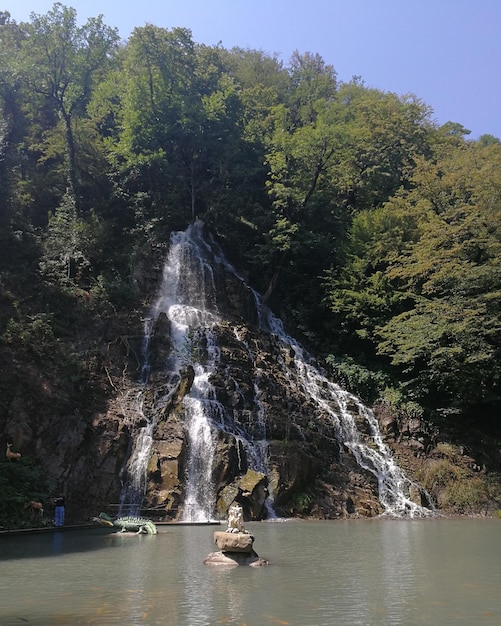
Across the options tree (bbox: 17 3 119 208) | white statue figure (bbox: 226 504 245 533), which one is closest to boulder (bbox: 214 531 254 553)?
white statue figure (bbox: 226 504 245 533)

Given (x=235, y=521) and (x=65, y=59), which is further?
(x=65, y=59)

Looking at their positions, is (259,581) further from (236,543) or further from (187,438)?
(187,438)

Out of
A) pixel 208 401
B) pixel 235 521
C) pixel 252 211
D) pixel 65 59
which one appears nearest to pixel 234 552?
pixel 235 521

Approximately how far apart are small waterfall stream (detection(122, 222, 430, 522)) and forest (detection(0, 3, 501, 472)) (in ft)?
4.65

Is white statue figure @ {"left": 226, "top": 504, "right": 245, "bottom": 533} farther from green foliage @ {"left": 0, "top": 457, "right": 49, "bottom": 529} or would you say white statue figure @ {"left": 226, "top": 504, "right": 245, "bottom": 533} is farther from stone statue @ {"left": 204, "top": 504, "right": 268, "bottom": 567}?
green foliage @ {"left": 0, "top": 457, "right": 49, "bottom": 529}

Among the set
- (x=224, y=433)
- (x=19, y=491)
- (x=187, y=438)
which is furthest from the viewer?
(x=224, y=433)

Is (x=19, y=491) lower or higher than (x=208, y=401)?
lower

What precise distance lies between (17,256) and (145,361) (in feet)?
27.8

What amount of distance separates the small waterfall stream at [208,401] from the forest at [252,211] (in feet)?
4.65

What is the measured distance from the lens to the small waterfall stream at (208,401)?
19.2m

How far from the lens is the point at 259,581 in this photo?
8.82 metres

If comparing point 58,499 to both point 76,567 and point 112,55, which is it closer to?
point 76,567

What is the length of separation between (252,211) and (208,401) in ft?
52.1

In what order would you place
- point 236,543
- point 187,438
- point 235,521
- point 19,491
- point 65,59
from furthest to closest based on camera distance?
point 65,59, point 187,438, point 19,491, point 235,521, point 236,543
